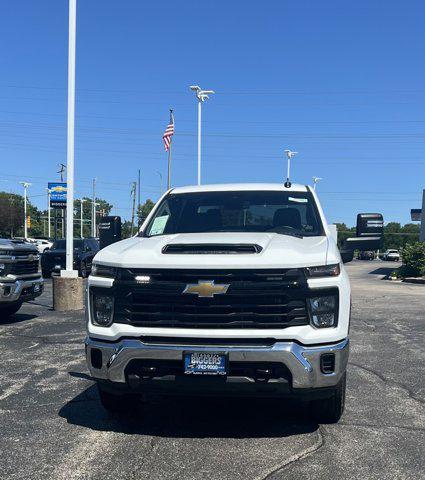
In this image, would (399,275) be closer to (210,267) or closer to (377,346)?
(377,346)

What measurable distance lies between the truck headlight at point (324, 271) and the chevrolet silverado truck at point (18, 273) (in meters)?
6.75

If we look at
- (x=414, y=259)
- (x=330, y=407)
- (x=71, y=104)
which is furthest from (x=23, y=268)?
(x=414, y=259)

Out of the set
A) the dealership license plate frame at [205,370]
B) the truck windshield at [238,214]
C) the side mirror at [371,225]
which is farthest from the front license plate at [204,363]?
the side mirror at [371,225]

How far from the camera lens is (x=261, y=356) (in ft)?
12.9

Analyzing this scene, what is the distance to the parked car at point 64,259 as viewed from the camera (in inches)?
861

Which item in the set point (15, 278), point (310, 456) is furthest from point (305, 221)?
point (15, 278)

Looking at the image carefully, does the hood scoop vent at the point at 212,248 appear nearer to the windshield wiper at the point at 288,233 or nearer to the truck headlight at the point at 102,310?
the truck headlight at the point at 102,310

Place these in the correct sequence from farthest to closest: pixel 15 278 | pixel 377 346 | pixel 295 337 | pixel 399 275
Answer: pixel 399 275 < pixel 15 278 < pixel 377 346 < pixel 295 337

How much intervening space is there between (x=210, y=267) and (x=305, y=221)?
1.78m

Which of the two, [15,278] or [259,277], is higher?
[259,277]

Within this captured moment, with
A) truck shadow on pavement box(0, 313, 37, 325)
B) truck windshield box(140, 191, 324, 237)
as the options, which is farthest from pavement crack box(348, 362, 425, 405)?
Answer: truck shadow on pavement box(0, 313, 37, 325)

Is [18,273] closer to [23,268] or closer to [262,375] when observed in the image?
[23,268]

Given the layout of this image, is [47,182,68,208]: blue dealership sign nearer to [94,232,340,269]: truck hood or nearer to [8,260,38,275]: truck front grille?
[8,260,38,275]: truck front grille

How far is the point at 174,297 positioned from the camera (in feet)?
13.6
